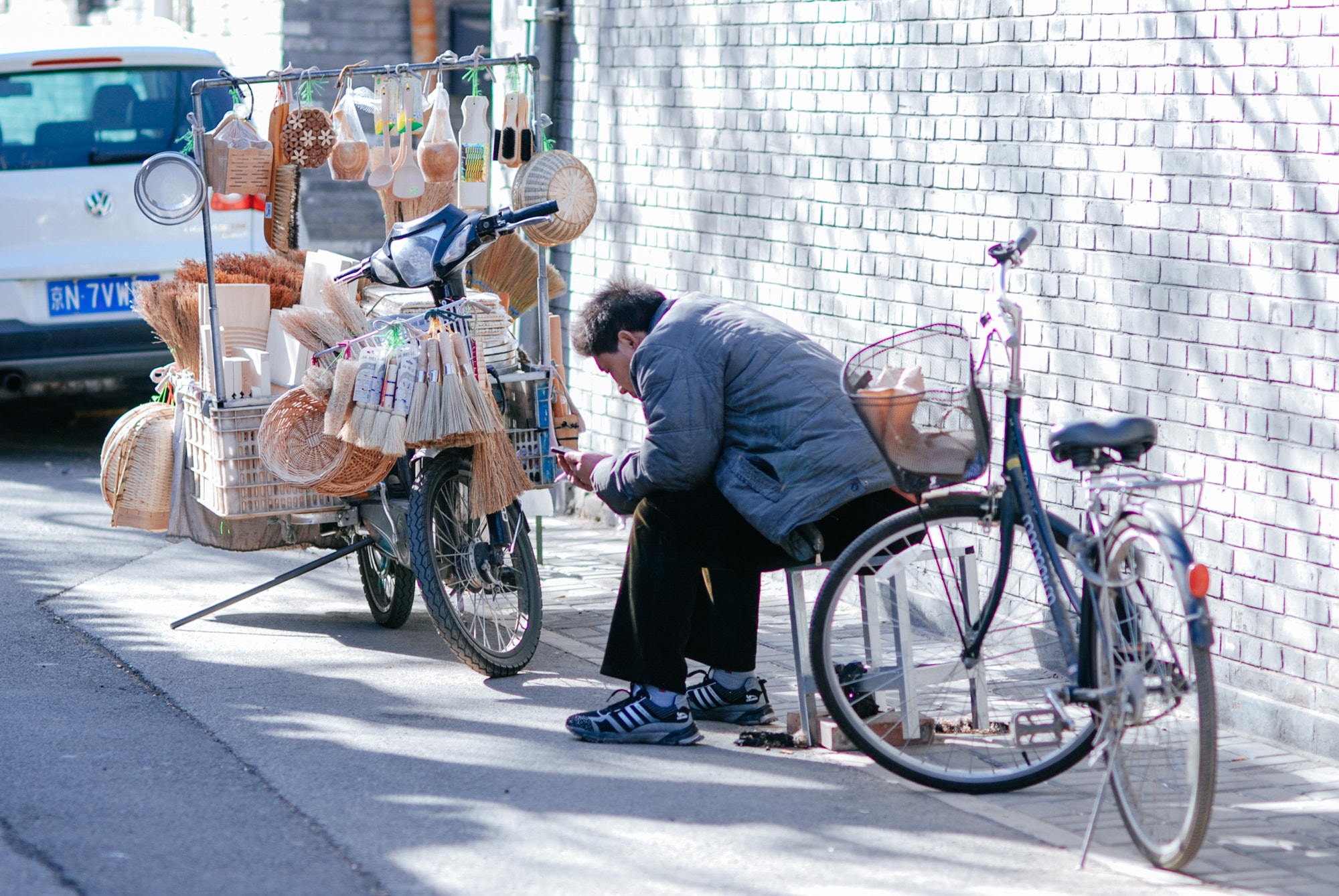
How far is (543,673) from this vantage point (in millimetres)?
5730

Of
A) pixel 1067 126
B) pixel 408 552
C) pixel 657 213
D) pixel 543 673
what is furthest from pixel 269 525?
pixel 1067 126

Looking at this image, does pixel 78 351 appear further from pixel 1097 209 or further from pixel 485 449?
pixel 1097 209

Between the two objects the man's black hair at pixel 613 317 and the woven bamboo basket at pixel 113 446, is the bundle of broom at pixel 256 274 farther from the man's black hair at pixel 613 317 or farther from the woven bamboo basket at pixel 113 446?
the man's black hair at pixel 613 317

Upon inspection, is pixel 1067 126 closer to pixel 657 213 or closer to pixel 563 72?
pixel 657 213

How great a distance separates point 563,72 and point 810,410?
14.6ft

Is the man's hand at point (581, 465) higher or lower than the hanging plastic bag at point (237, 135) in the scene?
lower

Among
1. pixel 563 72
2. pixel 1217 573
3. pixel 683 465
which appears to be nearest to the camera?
pixel 683 465

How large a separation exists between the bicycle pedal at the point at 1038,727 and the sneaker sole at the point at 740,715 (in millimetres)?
1070

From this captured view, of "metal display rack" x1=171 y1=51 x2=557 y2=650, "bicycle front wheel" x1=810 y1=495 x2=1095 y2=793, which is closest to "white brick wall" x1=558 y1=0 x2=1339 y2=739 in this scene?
"bicycle front wheel" x1=810 y1=495 x2=1095 y2=793

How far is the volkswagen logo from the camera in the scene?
30.2ft

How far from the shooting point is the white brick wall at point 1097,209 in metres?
4.81

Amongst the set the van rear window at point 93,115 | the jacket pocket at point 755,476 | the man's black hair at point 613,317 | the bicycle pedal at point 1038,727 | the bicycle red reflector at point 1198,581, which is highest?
the van rear window at point 93,115

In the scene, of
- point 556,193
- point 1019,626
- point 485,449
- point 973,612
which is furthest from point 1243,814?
point 556,193

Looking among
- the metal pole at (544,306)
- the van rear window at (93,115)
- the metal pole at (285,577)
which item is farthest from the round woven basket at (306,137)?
the van rear window at (93,115)
